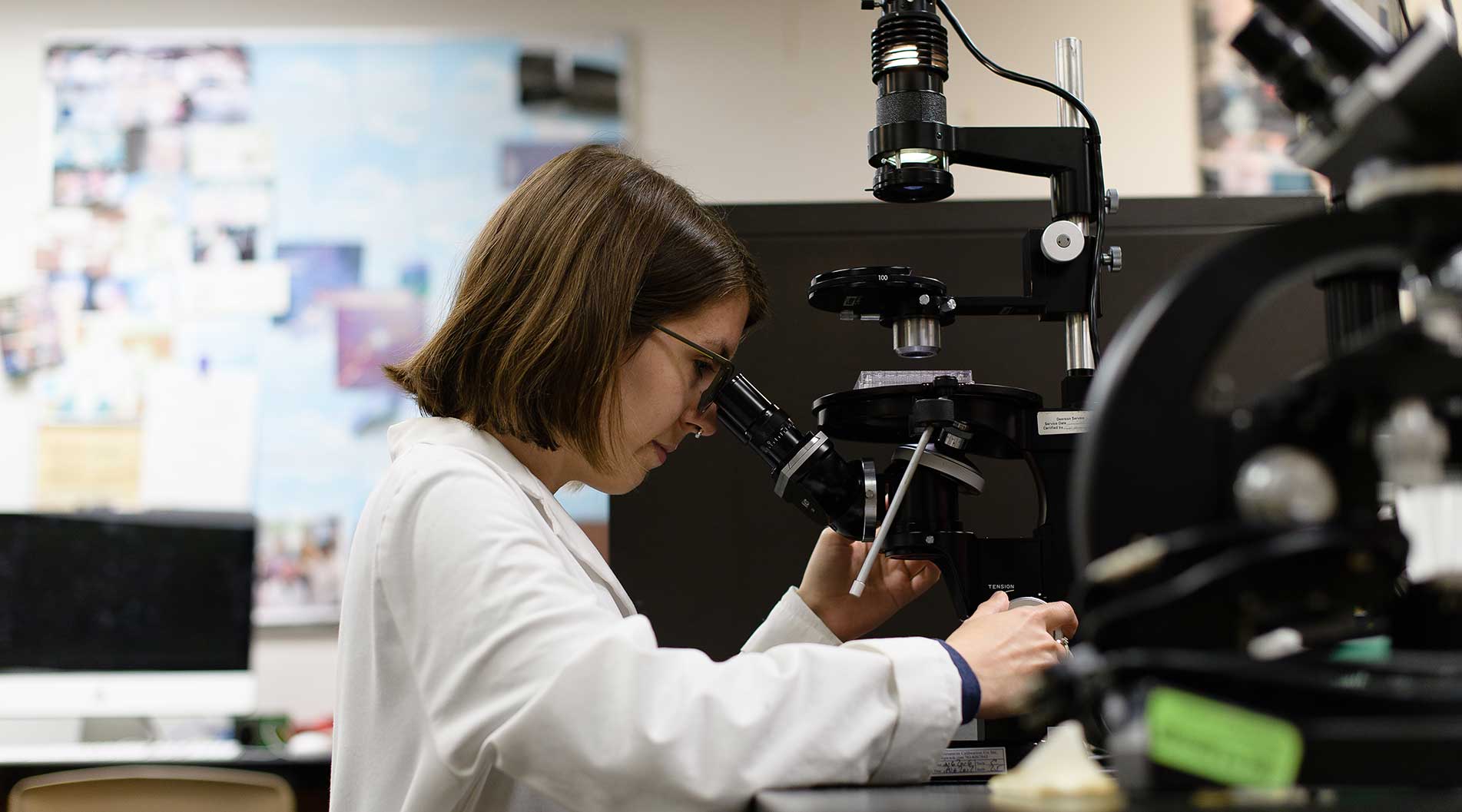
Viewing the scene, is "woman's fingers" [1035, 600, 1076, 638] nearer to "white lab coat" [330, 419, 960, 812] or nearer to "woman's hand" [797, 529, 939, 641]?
"white lab coat" [330, 419, 960, 812]

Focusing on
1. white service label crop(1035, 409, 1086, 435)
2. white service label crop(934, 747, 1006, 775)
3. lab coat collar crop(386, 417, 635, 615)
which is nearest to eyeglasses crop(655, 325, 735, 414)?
lab coat collar crop(386, 417, 635, 615)

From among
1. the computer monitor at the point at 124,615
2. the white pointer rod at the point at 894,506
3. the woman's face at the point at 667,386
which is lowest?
the computer monitor at the point at 124,615

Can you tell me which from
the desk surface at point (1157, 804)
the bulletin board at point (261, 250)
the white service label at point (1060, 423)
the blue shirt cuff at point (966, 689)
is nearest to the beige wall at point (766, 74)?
the bulletin board at point (261, 250)

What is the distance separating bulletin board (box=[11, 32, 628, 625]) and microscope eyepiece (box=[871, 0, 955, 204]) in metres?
2.03

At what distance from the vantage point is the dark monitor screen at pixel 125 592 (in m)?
2.46

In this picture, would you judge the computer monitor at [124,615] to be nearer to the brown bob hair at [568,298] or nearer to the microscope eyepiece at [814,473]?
the brown bob hair at [568,298]

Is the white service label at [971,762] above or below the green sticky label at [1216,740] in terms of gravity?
below

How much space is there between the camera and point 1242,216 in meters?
1.43

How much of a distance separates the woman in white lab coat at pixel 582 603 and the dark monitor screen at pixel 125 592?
1548 mm

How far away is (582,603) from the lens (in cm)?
85

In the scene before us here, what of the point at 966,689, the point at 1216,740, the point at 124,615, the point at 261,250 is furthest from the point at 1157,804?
the point at 261,250

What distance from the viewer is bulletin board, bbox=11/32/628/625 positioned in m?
3.02

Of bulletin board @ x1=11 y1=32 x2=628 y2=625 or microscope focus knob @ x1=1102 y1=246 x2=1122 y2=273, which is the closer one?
microscope focus knob @ x1=1102 y1=246 x2=1122 y2=273

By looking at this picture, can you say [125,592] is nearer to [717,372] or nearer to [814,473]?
[717,372]
